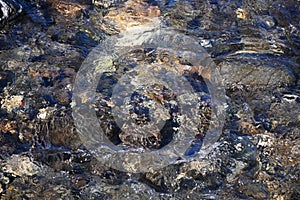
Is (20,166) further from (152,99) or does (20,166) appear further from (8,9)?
(8,9)

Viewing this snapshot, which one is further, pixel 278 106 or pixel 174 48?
pixel 174 48

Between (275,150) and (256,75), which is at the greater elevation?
(256,75)

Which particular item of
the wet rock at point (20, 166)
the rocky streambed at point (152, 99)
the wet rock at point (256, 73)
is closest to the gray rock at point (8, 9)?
the rocky streambed at point (152, 99)

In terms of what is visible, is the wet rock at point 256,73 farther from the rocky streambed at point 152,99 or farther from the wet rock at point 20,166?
the wet rock at point 20,166

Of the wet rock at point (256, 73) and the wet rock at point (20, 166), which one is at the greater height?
the wet rock at point (256, 73)

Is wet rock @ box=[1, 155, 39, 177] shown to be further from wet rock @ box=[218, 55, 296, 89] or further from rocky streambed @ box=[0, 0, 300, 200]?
wet rock @ box=[218, 55, 296, 89]

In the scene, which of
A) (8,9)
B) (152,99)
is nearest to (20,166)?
(152,99)

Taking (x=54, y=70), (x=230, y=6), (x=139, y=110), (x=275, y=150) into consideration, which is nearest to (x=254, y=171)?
(x=275, y=150)

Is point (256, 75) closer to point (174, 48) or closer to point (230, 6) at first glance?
point (174, 48)

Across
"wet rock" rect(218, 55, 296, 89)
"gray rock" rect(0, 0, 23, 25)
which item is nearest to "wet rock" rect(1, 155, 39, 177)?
"gray rock" rect(0, 0, 23, 25)
